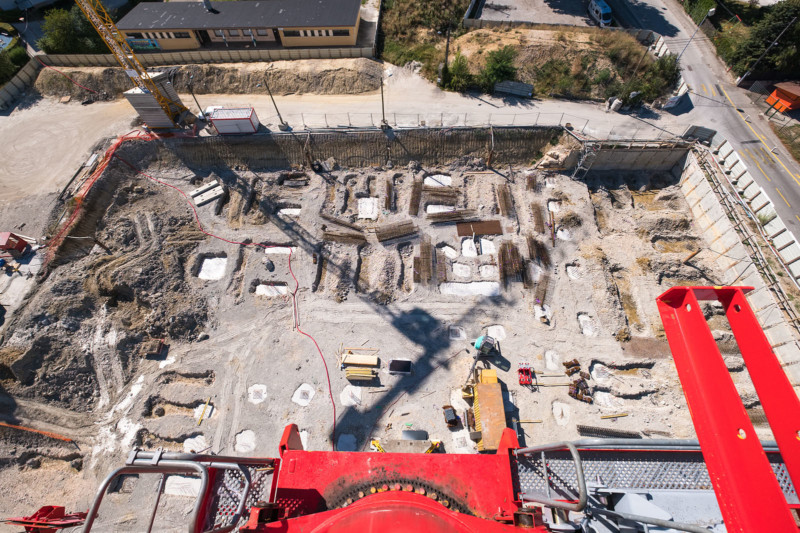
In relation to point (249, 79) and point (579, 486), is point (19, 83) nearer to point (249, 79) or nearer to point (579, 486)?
point (249, 79)

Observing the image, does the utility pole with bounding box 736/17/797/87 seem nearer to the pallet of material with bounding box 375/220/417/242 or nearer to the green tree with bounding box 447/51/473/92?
the green tree with bounding box 447/51/473/92

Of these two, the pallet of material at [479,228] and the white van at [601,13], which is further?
the white van at [601,13]

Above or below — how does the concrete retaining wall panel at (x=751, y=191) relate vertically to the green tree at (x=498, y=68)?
below

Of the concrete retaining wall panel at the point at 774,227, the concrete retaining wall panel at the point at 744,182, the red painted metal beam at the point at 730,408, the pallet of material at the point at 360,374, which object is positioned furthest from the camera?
the concrete retaining wall panel at the point at 744,182

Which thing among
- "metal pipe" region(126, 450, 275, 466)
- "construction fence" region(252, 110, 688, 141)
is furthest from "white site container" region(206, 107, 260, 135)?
"metal pipe" region(126, 450, 275, 466)

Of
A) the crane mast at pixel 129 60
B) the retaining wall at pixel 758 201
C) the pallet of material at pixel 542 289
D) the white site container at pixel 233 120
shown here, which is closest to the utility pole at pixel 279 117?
the white site container at pixel 233 120

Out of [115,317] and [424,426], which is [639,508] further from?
[115,317]

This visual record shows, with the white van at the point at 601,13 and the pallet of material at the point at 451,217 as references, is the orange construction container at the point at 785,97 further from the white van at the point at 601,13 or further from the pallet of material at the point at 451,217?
the pallet of material at the point at 451,217

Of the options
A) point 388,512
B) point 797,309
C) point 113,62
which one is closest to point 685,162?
point 797,309
